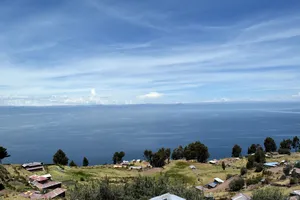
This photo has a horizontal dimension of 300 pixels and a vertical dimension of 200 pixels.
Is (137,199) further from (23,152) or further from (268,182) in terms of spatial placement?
(23,152)

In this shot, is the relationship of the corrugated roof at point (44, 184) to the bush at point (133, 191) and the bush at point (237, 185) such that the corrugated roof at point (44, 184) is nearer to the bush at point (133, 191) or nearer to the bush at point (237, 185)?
the bush at point (133, 191)

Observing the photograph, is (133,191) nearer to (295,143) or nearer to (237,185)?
(237,185)

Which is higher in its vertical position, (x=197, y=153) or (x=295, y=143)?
(x=295, y=143)

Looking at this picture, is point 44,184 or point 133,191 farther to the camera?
point 44,184

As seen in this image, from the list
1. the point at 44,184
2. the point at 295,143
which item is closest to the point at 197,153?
the point at 295,143

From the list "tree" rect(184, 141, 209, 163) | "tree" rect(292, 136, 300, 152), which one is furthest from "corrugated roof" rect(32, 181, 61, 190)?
"tree" rect(292, 136, 300, 152)

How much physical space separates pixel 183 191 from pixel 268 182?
28.8 m

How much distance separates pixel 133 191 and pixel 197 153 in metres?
80.2

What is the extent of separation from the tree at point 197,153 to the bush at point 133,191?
7710cm

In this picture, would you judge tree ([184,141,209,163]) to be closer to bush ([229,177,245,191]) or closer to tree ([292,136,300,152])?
tree ([292,136,300,152])

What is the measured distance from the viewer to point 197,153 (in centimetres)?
10131

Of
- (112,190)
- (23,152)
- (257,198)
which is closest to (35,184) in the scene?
(112,190)

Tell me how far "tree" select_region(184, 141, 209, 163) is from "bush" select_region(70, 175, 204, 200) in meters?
77.1

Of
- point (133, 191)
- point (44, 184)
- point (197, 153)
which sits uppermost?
point (133, 191)
